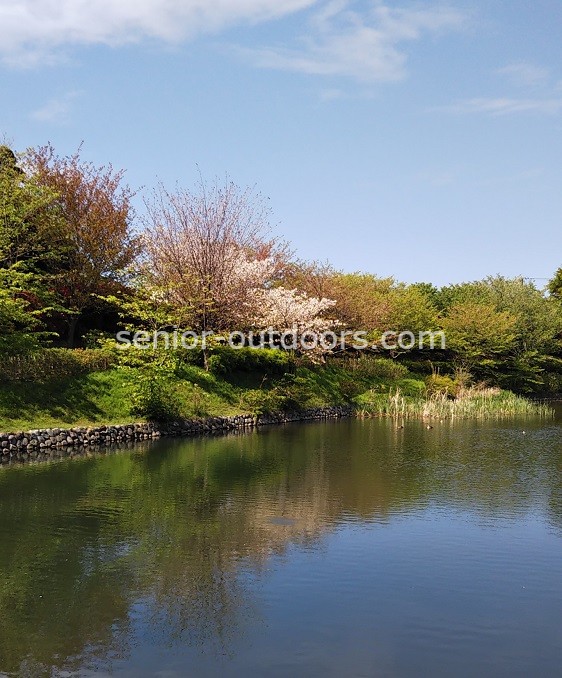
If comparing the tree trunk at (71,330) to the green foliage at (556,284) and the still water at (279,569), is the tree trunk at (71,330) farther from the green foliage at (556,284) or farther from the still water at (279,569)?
the green foliage at (556,284)

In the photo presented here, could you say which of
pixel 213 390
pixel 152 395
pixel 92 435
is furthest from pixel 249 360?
pixel 92 435

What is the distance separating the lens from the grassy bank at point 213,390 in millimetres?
23828

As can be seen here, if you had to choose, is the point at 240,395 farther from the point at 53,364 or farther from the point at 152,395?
the point at 53,364

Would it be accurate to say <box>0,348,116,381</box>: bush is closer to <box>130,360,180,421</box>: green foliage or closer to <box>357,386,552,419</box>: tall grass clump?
<box>130,360,180,421</box>: green foliage

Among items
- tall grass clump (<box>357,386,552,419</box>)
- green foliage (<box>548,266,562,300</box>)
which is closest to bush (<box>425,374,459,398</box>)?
tall grass clump (<box>357,386,552,419</box>)

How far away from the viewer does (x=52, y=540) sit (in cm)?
1171

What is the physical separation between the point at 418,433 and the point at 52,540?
757 inches

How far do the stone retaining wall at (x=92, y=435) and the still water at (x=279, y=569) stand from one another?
7.92ft

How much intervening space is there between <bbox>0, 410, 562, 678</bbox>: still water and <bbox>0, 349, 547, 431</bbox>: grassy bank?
16.4 feet

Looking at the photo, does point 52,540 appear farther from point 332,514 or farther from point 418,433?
point 418,433

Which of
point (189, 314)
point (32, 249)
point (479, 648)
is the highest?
point (32, 249)

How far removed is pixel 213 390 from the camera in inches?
1226

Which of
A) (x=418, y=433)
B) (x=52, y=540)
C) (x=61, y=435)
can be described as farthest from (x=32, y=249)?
(x=52, y=540)

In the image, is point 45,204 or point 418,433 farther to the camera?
point 45,204
